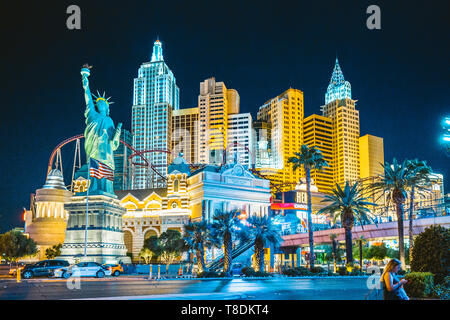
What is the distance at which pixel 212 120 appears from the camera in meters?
187

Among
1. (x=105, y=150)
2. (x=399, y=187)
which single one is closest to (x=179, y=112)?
(x=105, y=150)

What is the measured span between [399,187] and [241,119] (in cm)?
14742

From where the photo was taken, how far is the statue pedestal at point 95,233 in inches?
2763

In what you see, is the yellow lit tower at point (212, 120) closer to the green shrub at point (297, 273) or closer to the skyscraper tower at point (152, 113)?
the skyscraper tower at point (152, 113)

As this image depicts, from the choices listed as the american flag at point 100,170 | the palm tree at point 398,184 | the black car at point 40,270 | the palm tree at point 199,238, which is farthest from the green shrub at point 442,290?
the american flag at point 100,170

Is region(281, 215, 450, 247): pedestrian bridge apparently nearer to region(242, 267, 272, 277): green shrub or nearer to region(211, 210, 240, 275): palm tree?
region(242, 267, 272, 277): green shrub

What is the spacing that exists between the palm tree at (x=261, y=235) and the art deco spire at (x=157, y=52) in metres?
155

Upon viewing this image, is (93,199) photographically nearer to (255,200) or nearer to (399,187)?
(255,200)

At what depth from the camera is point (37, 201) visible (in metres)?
89.8

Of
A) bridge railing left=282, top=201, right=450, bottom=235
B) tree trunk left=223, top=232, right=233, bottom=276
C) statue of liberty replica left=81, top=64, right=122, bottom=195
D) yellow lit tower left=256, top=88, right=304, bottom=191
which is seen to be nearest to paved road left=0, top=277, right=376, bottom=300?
tree trunk left=223, top=232, right=233, bottom=276

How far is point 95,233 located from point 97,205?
447cm

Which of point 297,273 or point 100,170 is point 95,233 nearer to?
point 100,170

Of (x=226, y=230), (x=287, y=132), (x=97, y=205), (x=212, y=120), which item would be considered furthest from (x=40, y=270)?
(x=287, y=132)

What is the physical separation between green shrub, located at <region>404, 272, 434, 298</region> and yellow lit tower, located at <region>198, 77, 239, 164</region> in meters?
162
